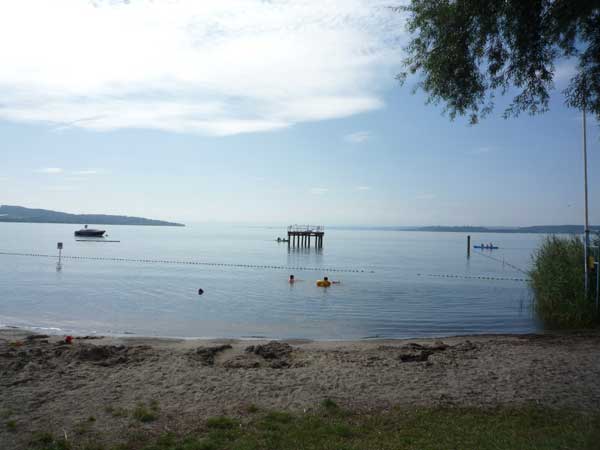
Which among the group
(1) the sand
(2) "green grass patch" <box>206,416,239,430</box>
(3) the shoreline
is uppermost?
(2) "green grass patch" <box>206,416,239,430</box>

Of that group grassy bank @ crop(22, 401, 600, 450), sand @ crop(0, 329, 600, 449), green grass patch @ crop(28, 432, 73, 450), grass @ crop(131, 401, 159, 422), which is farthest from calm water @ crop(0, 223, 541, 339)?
green grass patch @ crop(28, 432, 73, 450)

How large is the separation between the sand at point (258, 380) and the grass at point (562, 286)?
4.37 m

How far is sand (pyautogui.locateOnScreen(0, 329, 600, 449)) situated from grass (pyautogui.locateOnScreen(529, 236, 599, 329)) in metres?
4.37

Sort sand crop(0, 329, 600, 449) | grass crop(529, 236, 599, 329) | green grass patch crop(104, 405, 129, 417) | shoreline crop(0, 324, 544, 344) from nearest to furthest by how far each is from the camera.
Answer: green grass patch crop(104, 405, 129, 417) < sand crop(0, 329, 600, 449) < shoreline crop(0, 324, 544, 344) < grass crop(529, 236, 599, 329)

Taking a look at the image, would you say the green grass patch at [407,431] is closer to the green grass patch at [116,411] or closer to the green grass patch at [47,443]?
the green grass patch at [47,443]

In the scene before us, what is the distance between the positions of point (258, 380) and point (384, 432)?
344cm

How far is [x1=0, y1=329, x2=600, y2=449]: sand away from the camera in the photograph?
7.04m

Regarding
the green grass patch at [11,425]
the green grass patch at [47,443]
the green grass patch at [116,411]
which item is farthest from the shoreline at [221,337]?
the green grass patch at [47,443]

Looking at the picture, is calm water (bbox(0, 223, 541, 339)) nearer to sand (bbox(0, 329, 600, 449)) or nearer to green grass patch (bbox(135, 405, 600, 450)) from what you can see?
sand (bbox(0, 329, 600, 449))

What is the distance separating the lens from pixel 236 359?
11266 millimetres

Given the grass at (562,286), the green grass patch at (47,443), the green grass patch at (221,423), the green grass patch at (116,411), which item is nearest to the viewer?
the green grass patch at (47,443)

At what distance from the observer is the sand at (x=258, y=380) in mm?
7039

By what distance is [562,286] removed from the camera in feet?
58.5

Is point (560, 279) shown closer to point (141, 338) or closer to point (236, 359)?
point (236, 359)
